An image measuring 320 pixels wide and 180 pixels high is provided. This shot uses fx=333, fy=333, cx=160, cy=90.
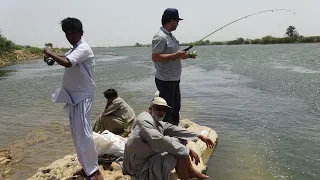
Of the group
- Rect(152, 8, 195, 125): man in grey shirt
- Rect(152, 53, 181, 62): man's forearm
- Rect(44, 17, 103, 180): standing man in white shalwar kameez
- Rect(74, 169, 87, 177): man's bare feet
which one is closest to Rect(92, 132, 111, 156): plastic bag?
Rect(74, 169, 87, 177): man's bare feet

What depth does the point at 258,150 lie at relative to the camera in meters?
6.38

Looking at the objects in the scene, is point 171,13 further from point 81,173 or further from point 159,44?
point 81,173

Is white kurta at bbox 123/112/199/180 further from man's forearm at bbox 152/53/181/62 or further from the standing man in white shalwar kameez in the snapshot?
man's forearm at bbox 152/53/181/62

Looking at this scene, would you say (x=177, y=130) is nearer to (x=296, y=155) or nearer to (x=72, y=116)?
(x=72, y=116)

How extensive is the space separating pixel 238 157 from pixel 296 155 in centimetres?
104

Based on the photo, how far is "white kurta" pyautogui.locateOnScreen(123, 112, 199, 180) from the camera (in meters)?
3.77

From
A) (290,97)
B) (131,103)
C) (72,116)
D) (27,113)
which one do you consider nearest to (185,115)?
(131,103)

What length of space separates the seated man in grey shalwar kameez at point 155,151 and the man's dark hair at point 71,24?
1.19 m

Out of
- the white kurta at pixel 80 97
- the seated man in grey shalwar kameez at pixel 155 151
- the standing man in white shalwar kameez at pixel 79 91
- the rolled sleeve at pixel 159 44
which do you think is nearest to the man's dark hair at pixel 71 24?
the standing man in white shalwar kameez at pixel 79 91

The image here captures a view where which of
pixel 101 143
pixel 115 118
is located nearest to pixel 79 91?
pixel 101 143

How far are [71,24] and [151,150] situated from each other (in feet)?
5.54

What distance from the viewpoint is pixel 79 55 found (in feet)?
11.4

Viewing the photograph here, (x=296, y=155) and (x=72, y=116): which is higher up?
(x=72, y=116)

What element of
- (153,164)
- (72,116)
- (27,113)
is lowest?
(27,113)
